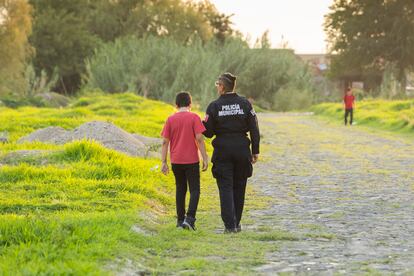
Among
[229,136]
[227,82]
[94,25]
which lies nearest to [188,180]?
[229,136]

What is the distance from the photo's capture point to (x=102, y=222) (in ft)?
26.3

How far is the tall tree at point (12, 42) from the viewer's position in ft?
146

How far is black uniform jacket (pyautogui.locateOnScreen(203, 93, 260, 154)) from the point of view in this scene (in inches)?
356

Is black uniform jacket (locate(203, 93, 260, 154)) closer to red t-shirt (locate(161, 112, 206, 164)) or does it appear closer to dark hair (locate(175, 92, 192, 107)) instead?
red t-shirt (locate(161, 112, 206, 164))

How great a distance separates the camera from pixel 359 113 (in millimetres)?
39188

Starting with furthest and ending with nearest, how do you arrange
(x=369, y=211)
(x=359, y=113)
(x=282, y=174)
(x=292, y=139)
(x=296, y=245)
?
(x=359, y=113), (x=292, y=139), (x=282, y=174), (x=369, y=211), (x=296, y=245)

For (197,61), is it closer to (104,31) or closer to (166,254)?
(104,31)

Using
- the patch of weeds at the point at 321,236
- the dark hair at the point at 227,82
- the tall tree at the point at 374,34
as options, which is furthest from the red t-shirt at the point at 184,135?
the tall tree at the point at 374,34

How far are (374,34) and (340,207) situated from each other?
5724cm

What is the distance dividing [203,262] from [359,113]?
3318cm

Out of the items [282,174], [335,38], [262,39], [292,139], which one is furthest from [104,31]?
[282,174]

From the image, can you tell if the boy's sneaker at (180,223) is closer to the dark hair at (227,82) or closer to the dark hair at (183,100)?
the dark hair at (183,100)

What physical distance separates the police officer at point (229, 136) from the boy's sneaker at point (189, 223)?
1.20 feet

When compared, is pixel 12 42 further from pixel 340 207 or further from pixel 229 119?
pixel 229 119
